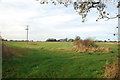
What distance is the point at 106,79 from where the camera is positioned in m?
11.1

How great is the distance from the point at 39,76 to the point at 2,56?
28.0ft

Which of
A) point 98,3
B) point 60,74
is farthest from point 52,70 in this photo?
point 98,3

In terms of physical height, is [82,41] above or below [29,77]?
above

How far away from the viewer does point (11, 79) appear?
12461 mm

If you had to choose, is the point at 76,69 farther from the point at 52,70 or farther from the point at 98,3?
the point at 98,3

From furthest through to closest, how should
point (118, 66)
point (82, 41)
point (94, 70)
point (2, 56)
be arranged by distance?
point (82, 41) < point (2, 56) < point (94, 70) < point (118, 66)

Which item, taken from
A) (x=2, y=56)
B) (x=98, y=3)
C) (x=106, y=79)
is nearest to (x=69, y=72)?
(x=106, y=79)

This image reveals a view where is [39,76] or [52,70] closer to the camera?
[39,76]

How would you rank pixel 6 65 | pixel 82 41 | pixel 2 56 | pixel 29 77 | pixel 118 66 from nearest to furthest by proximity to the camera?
pixel 118 66
pixel 29 77
pixel 6 65
pixel 2 56
pixel 82 41

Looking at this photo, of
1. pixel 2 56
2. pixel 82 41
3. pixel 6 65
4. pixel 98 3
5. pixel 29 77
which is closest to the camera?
pixel 98 3

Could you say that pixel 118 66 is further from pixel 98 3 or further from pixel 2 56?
pixel 2 56

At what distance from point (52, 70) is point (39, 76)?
154 cm

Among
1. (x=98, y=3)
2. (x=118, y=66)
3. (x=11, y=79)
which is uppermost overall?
(x=98, y=3)

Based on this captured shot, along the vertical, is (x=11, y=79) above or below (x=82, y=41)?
below
